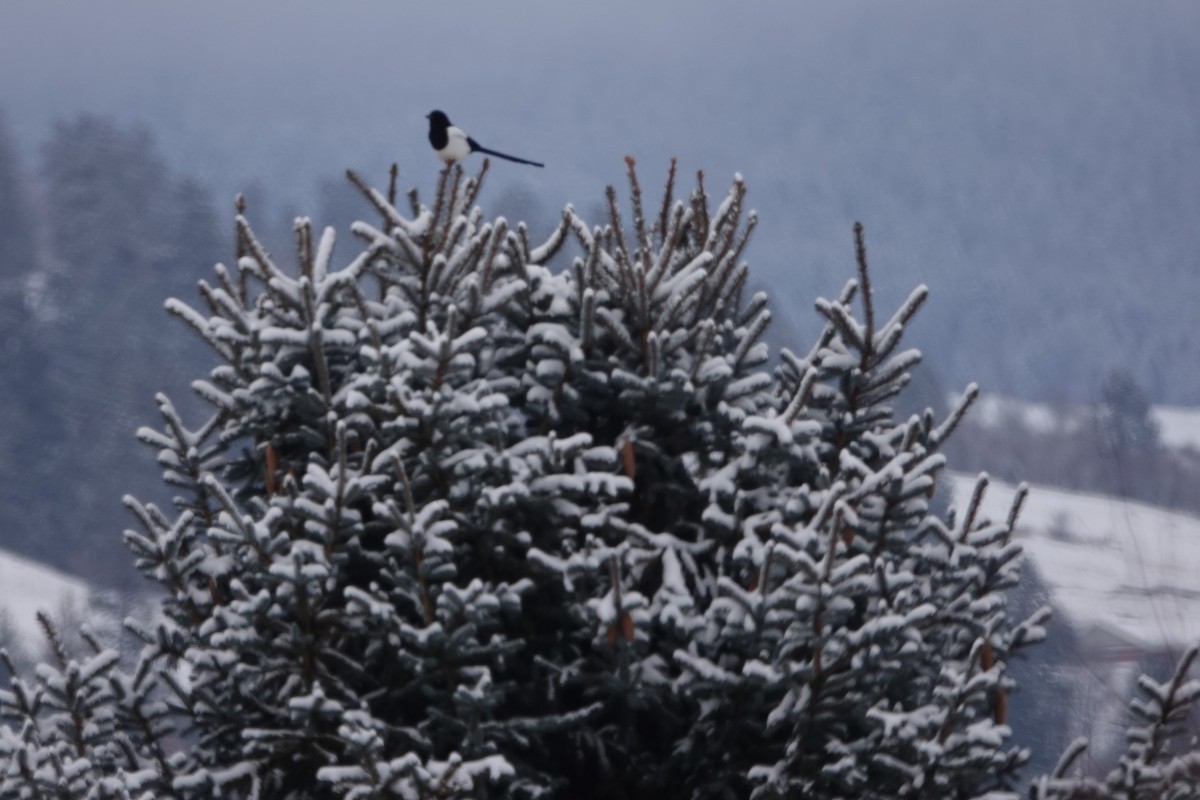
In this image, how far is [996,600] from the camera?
6.20 metres

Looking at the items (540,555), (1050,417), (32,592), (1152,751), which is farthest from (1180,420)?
(540,555)

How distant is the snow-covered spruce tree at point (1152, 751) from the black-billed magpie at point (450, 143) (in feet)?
11.9

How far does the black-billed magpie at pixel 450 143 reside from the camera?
6777 millimetres

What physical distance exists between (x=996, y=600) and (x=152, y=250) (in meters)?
102

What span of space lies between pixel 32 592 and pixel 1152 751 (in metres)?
79.4

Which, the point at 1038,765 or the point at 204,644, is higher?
the point at 1038,765

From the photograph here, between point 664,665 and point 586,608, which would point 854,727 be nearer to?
point 664,665

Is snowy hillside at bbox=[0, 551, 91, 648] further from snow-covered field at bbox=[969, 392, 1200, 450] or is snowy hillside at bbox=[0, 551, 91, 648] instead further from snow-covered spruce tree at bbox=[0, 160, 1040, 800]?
snow-covered spruce tree at bbox=[0, 160, 1040, 800]

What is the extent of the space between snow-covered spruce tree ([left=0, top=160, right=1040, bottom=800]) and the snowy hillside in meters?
61.2

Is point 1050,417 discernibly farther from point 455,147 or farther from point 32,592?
point 455,147

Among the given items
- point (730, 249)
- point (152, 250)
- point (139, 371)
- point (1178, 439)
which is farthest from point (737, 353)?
point (152, 250)

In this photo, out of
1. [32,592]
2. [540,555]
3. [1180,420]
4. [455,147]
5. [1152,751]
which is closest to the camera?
[540,555]

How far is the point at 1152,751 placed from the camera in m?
5.97

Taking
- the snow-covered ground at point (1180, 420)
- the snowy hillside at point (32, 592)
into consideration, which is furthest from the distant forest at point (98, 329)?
the snow-covered ground at point (1180, 420)
